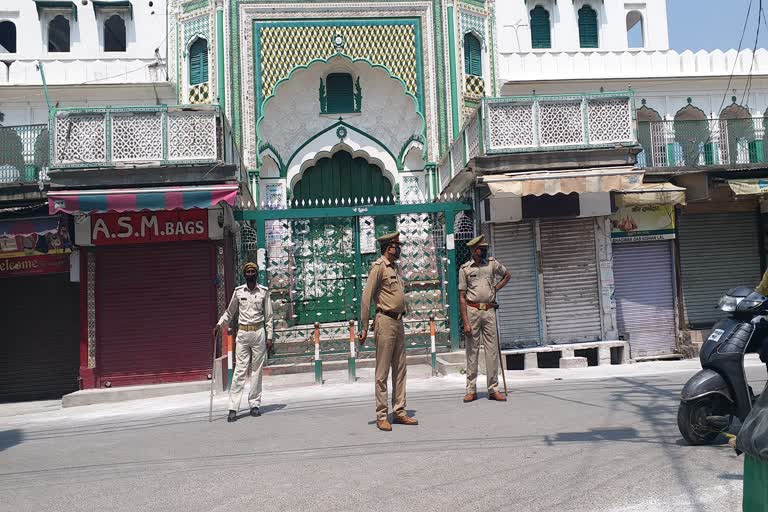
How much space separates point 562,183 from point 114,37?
13824 mm

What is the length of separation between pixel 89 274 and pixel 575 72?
12880mm

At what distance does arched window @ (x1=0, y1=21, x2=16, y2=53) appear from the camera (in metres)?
19.0

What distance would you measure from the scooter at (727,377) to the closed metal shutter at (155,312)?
7.87m

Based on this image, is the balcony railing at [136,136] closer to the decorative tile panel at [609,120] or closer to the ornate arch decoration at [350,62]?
the ornate arch decoration at [350,62]

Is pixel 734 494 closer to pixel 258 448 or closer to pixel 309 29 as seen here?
pixel 258 448

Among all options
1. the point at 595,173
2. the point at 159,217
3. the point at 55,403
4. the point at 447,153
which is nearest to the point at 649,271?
the point at 595,173

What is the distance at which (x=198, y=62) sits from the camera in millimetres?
16594

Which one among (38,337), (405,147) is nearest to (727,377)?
(38,337)

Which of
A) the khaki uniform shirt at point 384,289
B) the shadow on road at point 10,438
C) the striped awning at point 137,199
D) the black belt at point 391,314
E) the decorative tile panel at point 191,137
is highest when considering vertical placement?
the decorative tile panel at point 191,137

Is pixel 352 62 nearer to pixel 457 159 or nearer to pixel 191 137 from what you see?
pixel 457 159

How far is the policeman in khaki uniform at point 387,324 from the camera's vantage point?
265 inches

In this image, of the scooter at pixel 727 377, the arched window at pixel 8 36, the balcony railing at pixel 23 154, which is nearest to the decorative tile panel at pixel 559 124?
the scooter at pixel 727 377

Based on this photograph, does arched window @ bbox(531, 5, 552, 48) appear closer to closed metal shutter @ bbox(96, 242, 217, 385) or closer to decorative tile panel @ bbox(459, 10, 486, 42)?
decorative tile panel @ bbox(459, 10, 486, 42)

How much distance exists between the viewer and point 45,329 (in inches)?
522
